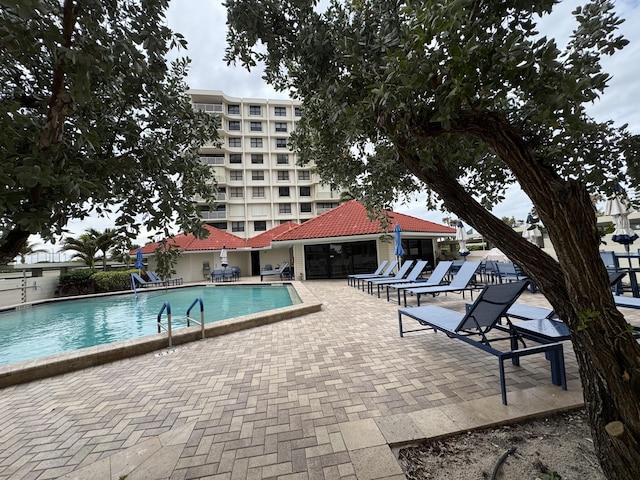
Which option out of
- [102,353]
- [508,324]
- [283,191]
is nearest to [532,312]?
[508,324]

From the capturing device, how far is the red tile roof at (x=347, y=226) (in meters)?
17.5

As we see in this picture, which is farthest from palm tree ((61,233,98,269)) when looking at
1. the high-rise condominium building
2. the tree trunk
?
the tree trunk

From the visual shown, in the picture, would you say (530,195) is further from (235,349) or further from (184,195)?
(235,349)

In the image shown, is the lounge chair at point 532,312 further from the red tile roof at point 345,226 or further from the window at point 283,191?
the window at point 283,191

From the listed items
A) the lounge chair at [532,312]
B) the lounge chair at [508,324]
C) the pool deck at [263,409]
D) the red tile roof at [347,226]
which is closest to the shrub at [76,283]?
the red tile roof at [347,226]

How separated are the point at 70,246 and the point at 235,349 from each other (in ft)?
73.2

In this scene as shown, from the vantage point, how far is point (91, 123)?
6.98 ft

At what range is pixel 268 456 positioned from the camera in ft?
7.77

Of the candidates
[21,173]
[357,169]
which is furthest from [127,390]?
[357,169]

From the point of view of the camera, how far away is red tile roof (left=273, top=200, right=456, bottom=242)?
17.5 meters

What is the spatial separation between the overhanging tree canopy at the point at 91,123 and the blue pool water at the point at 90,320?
696 centimetres

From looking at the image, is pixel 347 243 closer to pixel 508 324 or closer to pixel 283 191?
pixel 508 324

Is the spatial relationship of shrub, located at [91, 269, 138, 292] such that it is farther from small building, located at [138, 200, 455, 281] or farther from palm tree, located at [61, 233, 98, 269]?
palm tree, located at [61, 233, 98, 269]

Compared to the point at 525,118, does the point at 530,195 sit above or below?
below
